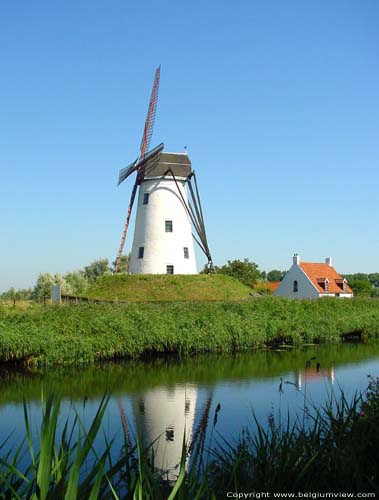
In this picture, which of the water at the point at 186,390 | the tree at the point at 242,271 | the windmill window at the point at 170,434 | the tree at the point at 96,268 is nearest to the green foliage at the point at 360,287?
the tree at the point at 242,271

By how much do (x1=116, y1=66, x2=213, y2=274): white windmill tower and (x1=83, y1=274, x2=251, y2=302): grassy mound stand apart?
1.03m

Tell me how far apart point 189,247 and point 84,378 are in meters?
19.2

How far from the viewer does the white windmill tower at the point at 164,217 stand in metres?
33.4

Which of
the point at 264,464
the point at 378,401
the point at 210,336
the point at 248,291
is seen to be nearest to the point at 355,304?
the point at 248,291

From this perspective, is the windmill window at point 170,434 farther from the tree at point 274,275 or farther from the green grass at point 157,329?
the tree at point 274,275

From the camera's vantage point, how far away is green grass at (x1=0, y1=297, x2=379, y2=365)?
17.7 meters

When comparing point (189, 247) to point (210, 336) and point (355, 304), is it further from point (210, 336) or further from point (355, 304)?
point (210, 336)

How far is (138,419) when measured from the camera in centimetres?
1131

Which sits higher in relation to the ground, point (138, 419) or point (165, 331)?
point (165, 331)

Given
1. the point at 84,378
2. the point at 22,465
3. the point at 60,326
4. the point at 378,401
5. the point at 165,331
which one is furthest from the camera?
the point at 165,331

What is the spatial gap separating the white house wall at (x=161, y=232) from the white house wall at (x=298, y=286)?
1381cm

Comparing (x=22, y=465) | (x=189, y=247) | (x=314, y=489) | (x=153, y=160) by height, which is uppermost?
(x=153, y=160)

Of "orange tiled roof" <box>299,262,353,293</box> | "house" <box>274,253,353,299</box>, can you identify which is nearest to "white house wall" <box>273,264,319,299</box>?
"house" <box>274,253,353,299</box>

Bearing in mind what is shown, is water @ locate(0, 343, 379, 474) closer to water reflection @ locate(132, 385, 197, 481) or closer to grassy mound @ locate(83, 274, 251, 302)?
water reflection @ locate(132, 385, 197, 481)
